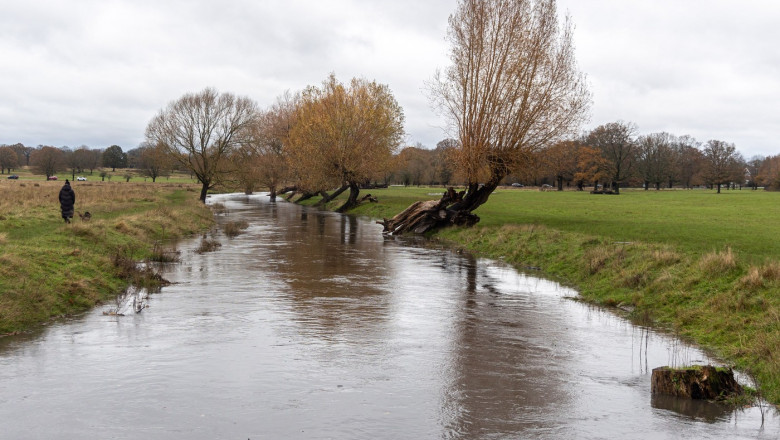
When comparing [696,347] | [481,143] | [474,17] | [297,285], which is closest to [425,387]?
[696,347]

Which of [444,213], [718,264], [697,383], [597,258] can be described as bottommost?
[697,383]

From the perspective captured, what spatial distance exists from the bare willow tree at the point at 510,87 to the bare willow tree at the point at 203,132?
4145cm

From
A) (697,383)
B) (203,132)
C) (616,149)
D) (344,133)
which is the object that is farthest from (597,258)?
(616,149)

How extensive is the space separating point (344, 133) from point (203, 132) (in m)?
21.2

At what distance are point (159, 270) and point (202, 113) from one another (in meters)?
51.5

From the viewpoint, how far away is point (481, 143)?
1351 inches

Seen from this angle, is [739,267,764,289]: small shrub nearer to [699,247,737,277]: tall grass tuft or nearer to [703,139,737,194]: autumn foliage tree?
[699,247,737,277]: tall grass tuft

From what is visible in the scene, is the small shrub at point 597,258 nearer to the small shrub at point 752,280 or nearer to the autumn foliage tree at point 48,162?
the small shrub at point 752,280

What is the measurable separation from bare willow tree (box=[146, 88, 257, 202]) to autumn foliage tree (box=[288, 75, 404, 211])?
1374 centimetres

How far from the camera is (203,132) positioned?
224 ft

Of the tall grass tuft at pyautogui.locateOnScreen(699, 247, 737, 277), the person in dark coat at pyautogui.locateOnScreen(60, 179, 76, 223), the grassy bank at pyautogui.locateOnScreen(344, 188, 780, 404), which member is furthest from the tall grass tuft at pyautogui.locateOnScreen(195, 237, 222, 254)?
the tall grass tuft at pyautogui.locateOnScreen(699, 247, 737, 277)

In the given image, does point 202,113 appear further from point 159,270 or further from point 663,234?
point 663,234

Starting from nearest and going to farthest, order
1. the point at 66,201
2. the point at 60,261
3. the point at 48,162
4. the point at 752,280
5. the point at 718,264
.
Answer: the point at 752,280
the point at 718,264
the point at 60,261
the point at 66,201
the point at 48,162

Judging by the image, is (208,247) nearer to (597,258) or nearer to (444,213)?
(444,213)
